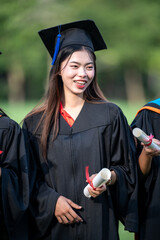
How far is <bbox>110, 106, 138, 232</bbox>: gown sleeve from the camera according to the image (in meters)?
3.23

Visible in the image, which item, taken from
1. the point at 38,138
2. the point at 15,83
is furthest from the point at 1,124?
the point at 15,83

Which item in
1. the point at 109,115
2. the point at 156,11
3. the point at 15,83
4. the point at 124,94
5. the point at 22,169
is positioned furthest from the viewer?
the point at 124,94

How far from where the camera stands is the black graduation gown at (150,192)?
3391 mm

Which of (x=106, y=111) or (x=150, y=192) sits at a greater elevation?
(x=106, y=111)

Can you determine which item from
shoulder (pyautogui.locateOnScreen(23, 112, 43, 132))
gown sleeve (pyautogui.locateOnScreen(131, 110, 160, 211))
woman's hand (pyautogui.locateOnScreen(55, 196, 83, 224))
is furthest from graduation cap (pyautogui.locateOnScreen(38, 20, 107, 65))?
woman's hand (pyautogui.locateOnScreen(55, 196, 83, 224))

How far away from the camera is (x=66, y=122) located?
3.36 m

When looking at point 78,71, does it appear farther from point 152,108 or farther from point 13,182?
point 13,182

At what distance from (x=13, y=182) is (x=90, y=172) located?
58cm

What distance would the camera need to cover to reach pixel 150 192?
342cm

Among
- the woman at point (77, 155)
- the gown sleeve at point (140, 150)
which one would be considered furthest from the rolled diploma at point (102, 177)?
the gown sleeve at point (140, 150)

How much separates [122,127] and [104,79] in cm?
3230

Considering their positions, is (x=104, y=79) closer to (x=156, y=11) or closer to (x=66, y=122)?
(x=156, y=11)

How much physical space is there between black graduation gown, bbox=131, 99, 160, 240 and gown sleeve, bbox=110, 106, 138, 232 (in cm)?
16

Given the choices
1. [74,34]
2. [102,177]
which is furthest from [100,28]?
[102,177]
